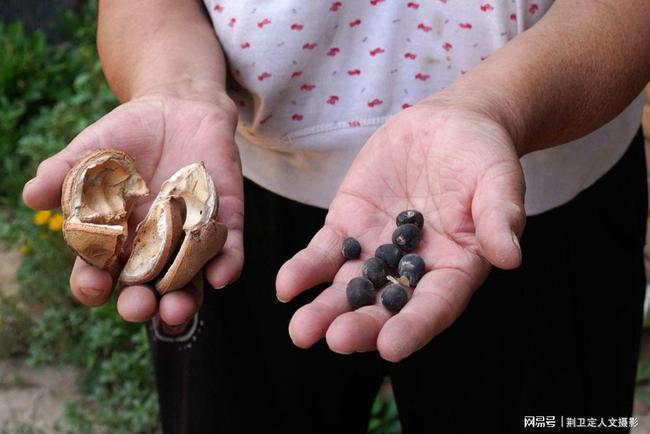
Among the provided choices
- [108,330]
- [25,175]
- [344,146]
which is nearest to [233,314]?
[344,146]

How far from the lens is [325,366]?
6.48 ft

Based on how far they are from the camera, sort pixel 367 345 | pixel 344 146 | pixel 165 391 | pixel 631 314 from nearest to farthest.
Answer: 1. pixel 367 345
2. pixel 344 146
3. pixel 631 314
4. pixel 165 391

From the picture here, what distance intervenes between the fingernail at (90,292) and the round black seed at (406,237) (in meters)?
0.51

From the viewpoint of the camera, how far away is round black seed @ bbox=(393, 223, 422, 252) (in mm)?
1517

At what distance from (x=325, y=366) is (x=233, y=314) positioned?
0.23 m

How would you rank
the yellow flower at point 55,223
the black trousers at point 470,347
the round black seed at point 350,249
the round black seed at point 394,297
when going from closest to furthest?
the round black seed at point 394,297
the round black seed at point 350,249
the black trousers at point 470,347
the yellow flower at point 55,223

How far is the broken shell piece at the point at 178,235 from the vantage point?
1555mm

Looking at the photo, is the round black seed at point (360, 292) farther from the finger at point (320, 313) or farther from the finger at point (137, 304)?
the finger at point (137, 304)

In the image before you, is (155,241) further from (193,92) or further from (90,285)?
(193,92)

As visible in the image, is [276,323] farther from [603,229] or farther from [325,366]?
[603,229]

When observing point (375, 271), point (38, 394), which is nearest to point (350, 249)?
point (375, 271)

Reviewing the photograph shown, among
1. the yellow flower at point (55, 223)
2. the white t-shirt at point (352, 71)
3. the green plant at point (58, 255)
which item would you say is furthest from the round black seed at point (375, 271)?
the yellow flower at point (55, 223)

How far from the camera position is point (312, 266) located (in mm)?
1505

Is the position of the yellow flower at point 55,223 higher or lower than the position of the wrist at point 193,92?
lower
